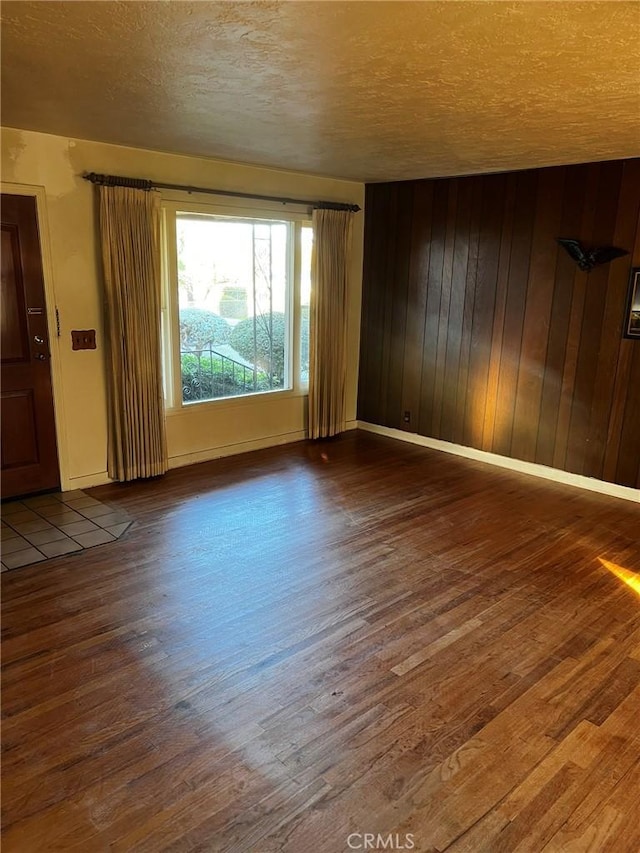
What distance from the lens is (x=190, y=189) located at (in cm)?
462

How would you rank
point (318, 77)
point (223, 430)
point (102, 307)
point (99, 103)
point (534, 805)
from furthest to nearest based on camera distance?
point (223, 430) → point (102, 307) → point (99, 103) → point (318, 77) → point (534, 805)

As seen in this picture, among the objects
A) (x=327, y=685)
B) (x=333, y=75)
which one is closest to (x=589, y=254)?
(x=333, y=75)

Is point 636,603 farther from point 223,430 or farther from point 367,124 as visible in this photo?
point 223,430

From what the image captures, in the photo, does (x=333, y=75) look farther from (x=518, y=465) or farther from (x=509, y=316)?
(x=518, y=465)

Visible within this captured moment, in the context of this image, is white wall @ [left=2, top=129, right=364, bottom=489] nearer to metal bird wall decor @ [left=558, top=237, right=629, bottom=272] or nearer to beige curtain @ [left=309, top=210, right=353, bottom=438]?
beige curtain @ [left=309, top=210, right=353, bottom=438]

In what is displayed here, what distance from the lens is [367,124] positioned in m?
3.36

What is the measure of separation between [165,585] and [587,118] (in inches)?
128

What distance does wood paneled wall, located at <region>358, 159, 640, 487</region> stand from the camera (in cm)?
445

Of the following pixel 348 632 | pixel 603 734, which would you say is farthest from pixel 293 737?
pixel 603 734

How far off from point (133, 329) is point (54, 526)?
148cm

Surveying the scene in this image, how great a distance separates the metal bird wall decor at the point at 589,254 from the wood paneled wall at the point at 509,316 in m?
0.04

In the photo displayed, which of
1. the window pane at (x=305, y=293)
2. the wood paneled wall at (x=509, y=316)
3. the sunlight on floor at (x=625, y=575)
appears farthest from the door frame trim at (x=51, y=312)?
the sunlight on floor at (x=625, y=575)

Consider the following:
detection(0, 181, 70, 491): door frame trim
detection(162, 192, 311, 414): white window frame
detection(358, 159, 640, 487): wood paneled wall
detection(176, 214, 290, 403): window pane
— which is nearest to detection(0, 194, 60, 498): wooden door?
detection(0, 181, 70, 491): door frame trim

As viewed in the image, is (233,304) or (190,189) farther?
(233,304)
